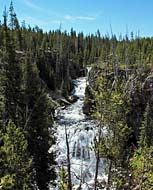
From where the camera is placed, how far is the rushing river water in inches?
1719

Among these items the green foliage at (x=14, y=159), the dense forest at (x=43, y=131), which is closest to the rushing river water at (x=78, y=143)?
the dense forest at (x=43, y=131)

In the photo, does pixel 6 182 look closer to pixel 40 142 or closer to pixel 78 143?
pixel 40 142

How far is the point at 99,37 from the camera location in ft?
493

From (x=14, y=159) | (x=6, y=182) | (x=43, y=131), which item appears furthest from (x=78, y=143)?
(x=6, y=182)

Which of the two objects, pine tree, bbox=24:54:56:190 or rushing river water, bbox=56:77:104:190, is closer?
pine tree, bbox=24:54:56:190

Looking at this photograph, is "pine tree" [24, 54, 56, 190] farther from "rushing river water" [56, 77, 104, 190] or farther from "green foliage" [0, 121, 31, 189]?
"green foliage" [0, 121, 31, 189]

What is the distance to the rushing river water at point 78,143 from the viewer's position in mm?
43662

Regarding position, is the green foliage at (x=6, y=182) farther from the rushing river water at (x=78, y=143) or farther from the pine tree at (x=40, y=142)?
the rushing river water at (x=78, y=143)

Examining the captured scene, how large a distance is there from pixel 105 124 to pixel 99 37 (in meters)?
129

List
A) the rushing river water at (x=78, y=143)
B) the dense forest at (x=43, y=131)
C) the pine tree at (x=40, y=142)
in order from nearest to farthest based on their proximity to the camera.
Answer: the dense forest at (x=43, y=131) → the pine tree at (x=40, y=142) → the rushing river water at (x=78, y=143)

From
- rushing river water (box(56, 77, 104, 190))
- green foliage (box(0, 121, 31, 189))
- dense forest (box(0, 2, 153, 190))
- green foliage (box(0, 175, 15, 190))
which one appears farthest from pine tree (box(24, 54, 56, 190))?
green foliage (box(0, 175, 15, 190))

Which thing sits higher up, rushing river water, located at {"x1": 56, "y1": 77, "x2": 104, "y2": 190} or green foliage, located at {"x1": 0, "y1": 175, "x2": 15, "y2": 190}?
green foliage, located at {"x1": 0, "y1": 175, "x2": 15, "y2": 190}

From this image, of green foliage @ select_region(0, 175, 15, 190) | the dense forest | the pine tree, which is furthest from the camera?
the pine tree

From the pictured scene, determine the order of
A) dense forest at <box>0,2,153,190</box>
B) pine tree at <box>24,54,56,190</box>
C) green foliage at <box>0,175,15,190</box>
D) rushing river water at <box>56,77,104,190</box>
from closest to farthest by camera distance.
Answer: green foliage at <box>0,175,15,190</box>, dense forest at <box>0,2,153,190</box>, pine tree at <box>24,54,56,190</box>, rushing river water at <box>56,77,104,190</box>
